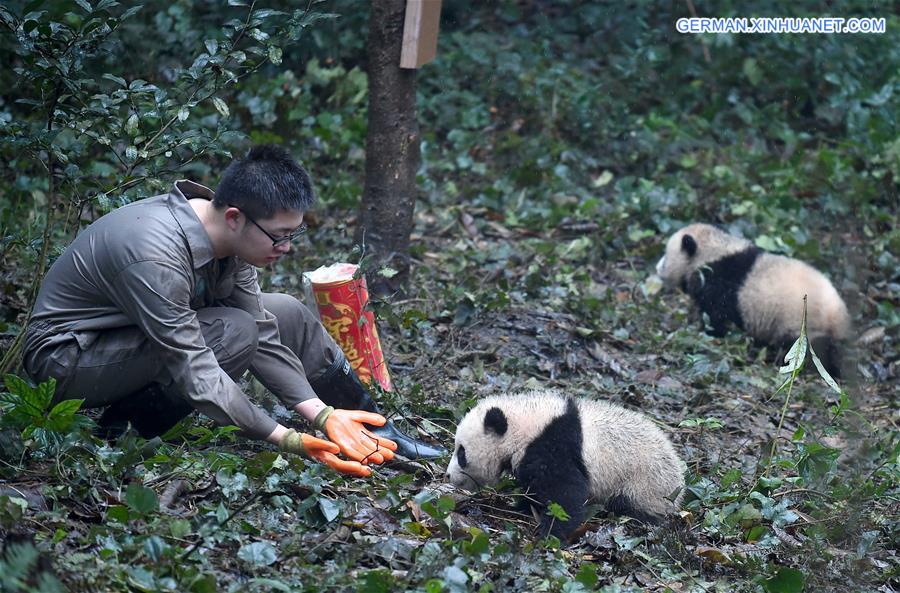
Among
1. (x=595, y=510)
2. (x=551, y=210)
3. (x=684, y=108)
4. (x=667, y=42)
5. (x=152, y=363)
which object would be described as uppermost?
(x=667, y=42)

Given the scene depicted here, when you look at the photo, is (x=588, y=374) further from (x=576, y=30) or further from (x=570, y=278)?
(x=576, y=30)

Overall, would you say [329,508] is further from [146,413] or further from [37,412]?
[37,412]

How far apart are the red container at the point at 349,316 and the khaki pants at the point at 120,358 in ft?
2.81

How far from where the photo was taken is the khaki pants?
438 centimetres

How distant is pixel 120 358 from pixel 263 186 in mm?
1068

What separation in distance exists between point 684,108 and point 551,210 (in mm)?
3089

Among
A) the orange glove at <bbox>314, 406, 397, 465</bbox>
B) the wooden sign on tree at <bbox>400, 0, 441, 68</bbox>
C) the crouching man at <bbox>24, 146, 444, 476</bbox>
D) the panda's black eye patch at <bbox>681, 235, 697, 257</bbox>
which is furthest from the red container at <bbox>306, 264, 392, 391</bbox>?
the panda's black eye patch at <bbox>681, 235, 697, 257</bbox>

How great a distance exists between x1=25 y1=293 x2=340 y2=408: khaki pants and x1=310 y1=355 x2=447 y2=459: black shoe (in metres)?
0.54

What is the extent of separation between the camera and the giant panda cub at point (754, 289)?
7.63 metres

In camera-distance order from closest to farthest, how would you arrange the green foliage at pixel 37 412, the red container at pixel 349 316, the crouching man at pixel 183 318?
the green foliage at pixel 37 412 → the crouching man at pixel 183 318 → the red container at pixel 349 316

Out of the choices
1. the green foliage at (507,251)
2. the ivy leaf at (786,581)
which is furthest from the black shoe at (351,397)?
the ivy leaf at (786,581)

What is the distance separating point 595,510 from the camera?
4629 millimetres

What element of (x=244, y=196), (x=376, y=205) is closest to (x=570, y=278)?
(x=376, y=205)

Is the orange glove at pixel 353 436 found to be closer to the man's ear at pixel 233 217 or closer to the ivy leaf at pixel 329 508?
the ivy leaf at pixel 329 508
